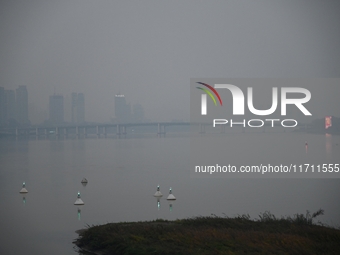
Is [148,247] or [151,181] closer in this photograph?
[148,247]

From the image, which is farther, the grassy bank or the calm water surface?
the calm water surface

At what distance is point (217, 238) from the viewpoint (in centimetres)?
1336

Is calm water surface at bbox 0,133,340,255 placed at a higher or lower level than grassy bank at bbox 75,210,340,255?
lower

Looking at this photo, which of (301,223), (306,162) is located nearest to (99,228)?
(301,223)

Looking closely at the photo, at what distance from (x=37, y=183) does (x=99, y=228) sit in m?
24.3

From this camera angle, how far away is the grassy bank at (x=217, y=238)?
12461mm

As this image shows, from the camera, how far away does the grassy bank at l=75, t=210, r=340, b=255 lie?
1246 cm

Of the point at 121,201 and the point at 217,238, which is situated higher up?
the point at 217,238

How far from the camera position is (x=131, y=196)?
30.5m

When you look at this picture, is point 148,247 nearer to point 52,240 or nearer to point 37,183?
point 52,240

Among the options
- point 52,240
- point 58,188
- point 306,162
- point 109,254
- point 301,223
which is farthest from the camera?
point 306,162

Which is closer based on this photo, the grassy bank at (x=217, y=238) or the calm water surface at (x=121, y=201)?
the grassy bank at (x=217, y=238)

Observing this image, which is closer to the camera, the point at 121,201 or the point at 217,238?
the point at 217,238

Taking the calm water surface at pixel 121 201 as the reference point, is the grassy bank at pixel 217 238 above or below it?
above
